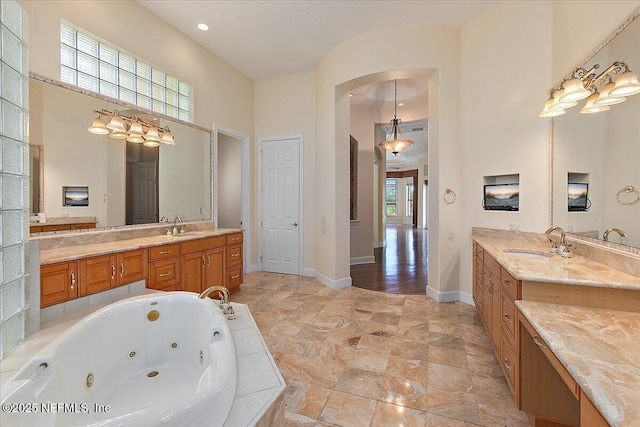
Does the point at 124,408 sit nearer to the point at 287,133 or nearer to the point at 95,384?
the point at 95,384

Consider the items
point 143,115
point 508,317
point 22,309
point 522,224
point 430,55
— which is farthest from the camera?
point 430,55

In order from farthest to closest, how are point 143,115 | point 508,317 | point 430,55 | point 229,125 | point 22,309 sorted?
point 229,125
point 430,55
point 143,115
point 508,317
point 22,309

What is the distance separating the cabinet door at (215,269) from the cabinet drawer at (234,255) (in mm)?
128

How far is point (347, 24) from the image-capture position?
3.61 meters

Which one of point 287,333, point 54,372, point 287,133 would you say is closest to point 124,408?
point 54,372

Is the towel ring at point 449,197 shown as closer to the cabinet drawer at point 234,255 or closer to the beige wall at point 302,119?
the beige wall at point 302,119

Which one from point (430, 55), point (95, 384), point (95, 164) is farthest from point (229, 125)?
point (95, 384)

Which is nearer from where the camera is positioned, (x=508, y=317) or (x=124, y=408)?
(x=124, y=408)

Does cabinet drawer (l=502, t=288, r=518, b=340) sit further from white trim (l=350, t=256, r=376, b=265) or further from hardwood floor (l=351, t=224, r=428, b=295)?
white trim (l=350, t=256, r=376, b=265)

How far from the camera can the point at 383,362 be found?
2.27 metres

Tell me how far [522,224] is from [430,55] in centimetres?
238

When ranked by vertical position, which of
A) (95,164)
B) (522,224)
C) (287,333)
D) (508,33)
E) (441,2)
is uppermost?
(441,2)

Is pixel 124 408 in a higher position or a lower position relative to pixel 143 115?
lower

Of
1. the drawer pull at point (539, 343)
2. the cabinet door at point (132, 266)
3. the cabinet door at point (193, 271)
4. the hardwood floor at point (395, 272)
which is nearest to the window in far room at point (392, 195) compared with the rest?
the hardwood floor at point (395, 272)
